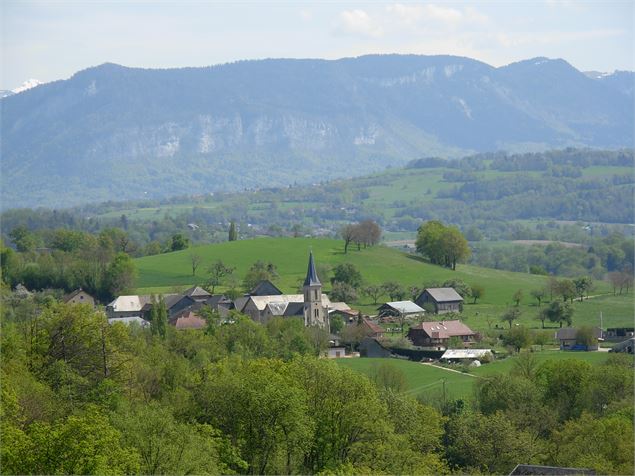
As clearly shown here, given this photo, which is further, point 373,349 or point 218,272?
point 218,272

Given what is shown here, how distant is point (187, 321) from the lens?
86375 millimetres

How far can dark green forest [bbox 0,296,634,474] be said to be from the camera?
37.4 m

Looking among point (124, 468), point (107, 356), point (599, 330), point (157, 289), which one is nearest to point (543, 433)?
point (107, 356)

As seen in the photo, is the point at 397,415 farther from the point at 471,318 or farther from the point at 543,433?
the point at 471,318

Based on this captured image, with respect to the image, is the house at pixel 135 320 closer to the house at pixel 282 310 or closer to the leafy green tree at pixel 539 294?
the house at pixel 282 310

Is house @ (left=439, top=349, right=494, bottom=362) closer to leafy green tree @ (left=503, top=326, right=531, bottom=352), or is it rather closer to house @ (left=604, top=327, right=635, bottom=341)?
leafy green tree @ (left=503, top=326, right=531, bottom=352)

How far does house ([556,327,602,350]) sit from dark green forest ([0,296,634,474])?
1867 cm

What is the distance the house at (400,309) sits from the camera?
9469 centimetres

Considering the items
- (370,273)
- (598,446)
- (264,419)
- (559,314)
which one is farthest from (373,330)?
(264,419)

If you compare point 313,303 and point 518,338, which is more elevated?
point 518,338

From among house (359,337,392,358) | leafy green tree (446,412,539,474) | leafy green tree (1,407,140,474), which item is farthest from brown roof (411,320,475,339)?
leafy green tree (1,407,140,474)

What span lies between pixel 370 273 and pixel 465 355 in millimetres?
36889

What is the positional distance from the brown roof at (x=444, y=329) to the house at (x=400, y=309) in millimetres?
7640

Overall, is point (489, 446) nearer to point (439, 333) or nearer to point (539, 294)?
point (439, 333)
